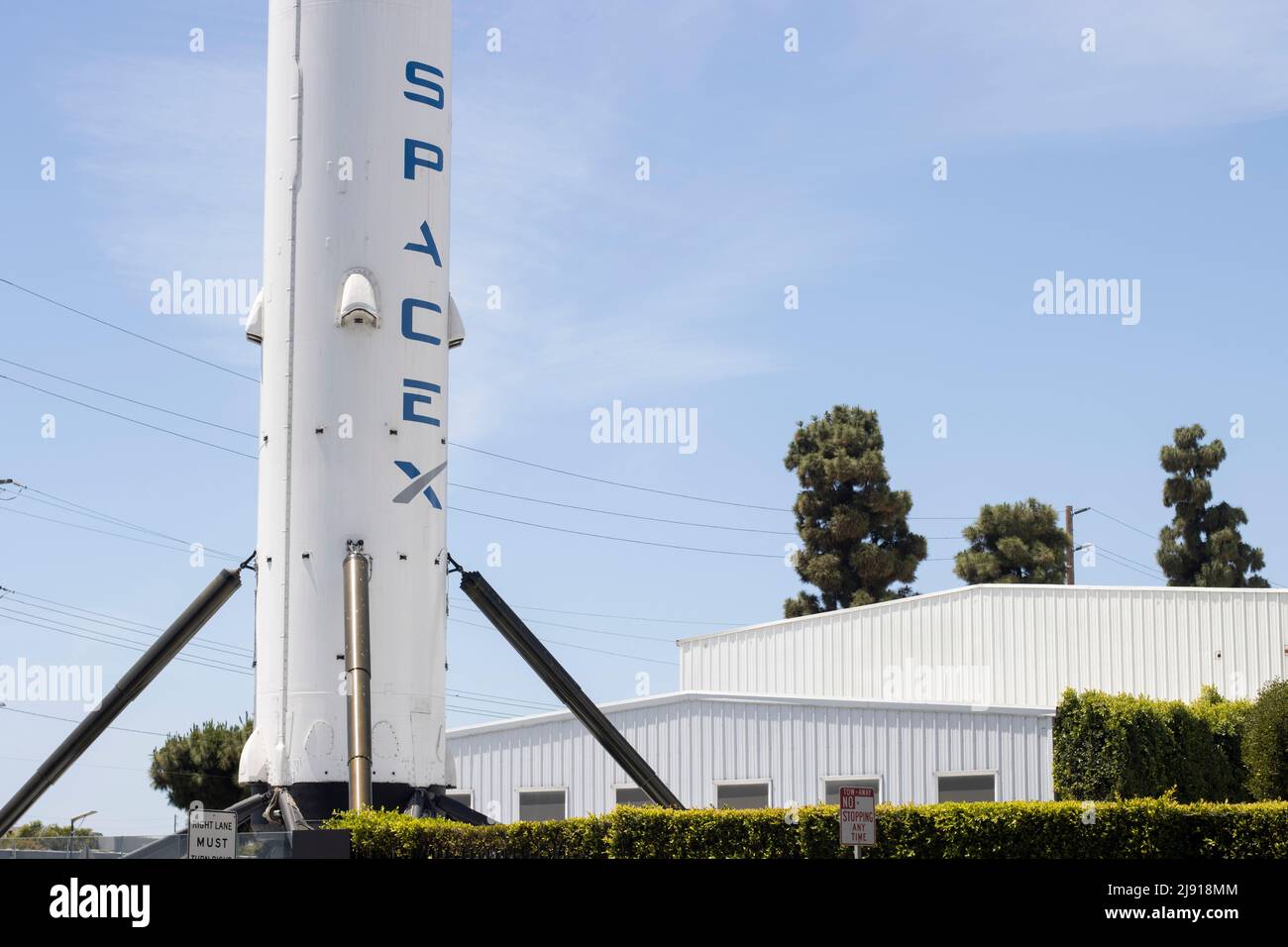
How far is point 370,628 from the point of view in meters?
24.5

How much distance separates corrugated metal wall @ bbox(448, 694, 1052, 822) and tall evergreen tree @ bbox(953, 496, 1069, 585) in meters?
39.8

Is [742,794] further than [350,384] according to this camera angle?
Yes

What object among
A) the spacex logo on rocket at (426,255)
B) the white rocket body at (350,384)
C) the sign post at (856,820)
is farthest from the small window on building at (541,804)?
the sign post at (856,820)

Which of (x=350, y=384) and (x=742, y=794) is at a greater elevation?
(x=350, y=384)

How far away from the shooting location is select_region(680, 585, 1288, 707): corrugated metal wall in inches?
1789

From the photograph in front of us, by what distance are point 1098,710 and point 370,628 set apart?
50.3 feet

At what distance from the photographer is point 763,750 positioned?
3562 centimetres

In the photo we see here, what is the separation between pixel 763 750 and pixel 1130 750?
7.65 meters

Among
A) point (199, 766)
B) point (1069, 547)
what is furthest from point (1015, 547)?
point (199, 766)

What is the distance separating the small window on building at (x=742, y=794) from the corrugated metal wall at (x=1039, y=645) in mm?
11048

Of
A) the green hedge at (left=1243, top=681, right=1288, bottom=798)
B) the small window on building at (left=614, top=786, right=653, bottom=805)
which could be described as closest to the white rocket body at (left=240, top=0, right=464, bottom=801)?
the small window on building at (left=614, top=786, right=653, bottom=805)

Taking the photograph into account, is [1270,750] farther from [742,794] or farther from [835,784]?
[742,794]

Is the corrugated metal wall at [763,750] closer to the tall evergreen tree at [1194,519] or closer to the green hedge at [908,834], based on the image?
the green hedge at [908,834]
